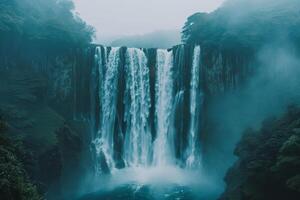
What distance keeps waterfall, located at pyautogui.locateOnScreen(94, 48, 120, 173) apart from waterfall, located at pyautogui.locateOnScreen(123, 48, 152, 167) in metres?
1.09

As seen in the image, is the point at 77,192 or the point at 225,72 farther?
the point at 225,72

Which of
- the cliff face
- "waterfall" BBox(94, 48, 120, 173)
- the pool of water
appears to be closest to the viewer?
the cliff face

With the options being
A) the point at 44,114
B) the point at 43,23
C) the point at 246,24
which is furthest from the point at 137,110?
the point at 246,24

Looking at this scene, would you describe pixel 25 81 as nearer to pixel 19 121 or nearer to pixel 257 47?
pixel 19 121


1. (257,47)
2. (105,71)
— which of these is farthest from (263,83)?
(105,71)

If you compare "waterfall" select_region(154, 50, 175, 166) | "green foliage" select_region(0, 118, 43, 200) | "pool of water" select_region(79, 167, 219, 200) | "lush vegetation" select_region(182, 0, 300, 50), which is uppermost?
"lush vegetation" select_region(182, 0, 300, 50)

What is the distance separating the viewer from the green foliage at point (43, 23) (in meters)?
28.5

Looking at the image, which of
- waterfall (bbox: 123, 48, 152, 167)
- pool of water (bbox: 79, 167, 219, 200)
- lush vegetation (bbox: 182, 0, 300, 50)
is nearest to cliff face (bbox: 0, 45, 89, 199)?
pool of water (bbox: 79, 167, 219, 200)

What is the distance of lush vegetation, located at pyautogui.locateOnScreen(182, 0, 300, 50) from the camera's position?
31969 mm

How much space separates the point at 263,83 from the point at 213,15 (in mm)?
8433

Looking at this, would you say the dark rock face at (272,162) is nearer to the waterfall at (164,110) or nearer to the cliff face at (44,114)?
the cliff face at (44,114)

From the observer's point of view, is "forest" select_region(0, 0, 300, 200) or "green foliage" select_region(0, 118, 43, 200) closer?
"green foliage" select_region(0, 118, 43, 200)

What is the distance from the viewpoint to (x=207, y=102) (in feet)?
104

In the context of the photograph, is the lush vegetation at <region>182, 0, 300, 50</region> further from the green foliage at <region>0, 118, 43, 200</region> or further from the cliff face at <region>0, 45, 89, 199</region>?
the green foliage at <region>0, 118, 43, 200</region>
